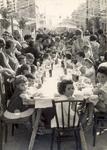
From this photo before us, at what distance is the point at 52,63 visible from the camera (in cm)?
524

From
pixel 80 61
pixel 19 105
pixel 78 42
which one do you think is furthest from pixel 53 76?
pixel 78 42

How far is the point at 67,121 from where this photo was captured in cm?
309

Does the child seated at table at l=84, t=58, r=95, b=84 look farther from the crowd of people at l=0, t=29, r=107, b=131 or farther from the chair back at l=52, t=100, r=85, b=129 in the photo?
the chair back at l=52, t=100, r=85, b=129

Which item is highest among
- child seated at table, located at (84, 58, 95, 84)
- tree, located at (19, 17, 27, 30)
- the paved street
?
tree, located at (19, 17, 27, 30)

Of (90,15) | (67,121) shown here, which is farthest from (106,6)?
(67,121)

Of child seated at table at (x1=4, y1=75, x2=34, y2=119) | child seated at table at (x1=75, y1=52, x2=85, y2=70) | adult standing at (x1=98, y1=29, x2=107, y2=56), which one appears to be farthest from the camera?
adult standing at (x1=98, y1=29, x2=107, y2=56)

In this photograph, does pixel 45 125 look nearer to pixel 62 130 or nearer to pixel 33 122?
pixel 33 122

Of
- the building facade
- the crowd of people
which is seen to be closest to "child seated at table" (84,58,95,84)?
the crowd of people

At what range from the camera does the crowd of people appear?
350 centimetres

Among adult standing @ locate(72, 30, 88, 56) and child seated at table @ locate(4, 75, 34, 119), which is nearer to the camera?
child seated at table @ locate(4, 75, 34, 119)

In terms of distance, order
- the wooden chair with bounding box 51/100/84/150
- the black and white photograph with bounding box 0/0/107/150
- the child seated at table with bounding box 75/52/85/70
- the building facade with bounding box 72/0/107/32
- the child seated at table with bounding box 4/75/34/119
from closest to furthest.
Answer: the wooden chair with bounding box 51/100/84/150
the black and white photograph with bounding box 0/0/107/150
the child seated at table with bounding box 4/75/34/119
the child seated at table with bounding box 75/52/85/70
the building facade with bounding box 72/0/107/32

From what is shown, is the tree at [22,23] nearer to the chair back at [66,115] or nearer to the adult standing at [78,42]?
the adult standing at [78,42]

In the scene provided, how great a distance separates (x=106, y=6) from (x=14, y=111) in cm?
395

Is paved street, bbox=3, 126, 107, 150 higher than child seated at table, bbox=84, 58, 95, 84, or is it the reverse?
child seated at table, bbox=84, 58, 95, 84
